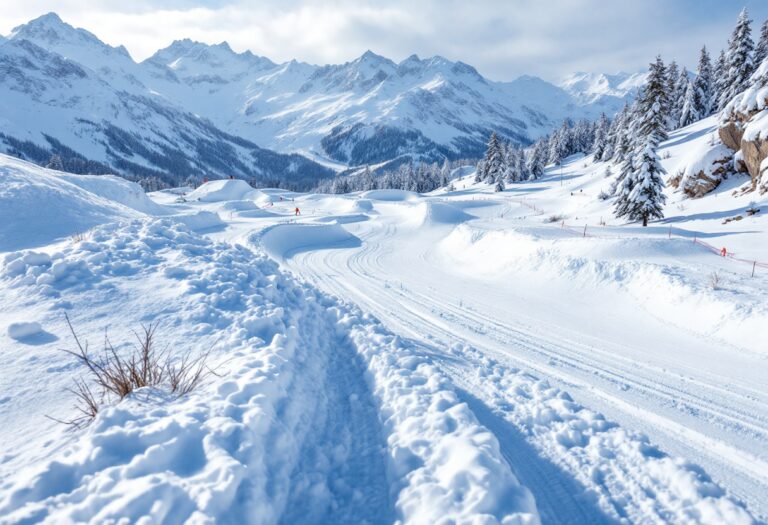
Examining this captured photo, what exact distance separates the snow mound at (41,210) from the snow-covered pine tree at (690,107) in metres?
80.0

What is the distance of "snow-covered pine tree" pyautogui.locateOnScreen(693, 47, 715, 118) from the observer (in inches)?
2318

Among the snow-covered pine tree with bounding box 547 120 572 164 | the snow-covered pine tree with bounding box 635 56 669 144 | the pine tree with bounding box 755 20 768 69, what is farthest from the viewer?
the snow-covered pine tree with bounding box 547 120 572 164

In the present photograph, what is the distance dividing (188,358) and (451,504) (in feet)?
14.0

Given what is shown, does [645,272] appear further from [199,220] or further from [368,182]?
[368,182]

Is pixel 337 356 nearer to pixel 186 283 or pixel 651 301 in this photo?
pixel 186 283

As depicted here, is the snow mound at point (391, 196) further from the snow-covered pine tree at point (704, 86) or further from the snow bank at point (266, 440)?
the snow bank at point (266, 440)

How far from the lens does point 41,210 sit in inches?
475

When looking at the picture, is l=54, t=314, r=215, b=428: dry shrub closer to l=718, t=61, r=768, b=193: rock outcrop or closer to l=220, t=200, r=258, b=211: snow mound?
l=718, t=61, r=768, b=193: rock outcrop

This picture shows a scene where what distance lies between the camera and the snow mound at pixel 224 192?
62116mm

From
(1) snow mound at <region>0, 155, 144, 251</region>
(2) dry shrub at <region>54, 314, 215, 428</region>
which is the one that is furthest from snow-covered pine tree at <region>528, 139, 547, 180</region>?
(2) dry shrub at <region>54, 314, 215, 428</region>

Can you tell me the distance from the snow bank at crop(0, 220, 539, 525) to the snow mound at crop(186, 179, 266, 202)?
2319 inches

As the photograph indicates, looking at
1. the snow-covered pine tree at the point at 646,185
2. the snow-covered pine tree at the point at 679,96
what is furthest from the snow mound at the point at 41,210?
the snow-covered pine tree at the point at 679,96

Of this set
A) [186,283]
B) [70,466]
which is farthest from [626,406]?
[186,283]

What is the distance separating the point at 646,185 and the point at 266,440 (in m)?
30.9
